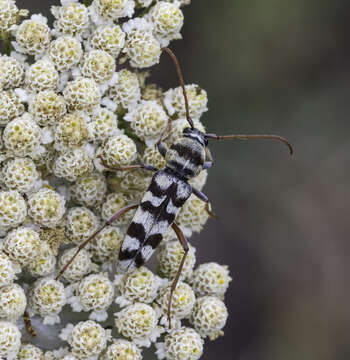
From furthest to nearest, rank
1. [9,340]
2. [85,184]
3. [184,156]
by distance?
[184,156]
[85,184]
[9,340]

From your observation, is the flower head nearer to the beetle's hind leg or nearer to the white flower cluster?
the white flower cluster

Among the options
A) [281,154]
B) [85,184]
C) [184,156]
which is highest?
[281,154]

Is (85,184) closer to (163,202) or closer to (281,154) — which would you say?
(163,202)

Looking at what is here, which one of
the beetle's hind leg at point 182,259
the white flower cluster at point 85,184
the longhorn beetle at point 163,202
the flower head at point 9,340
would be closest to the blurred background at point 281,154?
the white flower cluster at point 85,184

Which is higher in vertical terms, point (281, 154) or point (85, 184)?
point (281, 154)

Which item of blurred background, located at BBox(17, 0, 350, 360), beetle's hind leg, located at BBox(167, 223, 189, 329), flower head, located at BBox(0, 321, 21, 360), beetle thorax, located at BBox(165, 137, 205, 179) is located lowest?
flower head, located at BBox(0, 321, 21, 360)

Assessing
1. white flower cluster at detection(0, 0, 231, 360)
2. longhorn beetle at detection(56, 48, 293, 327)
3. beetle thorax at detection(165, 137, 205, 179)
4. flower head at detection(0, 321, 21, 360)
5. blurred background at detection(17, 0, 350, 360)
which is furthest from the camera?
blurred background at detection(17, 0, 350, 360)

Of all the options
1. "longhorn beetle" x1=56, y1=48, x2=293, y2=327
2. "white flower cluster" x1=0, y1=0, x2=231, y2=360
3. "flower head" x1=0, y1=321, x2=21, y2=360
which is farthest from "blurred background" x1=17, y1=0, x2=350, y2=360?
"flower head" x1=0, y1=321, x2=21, y2=360

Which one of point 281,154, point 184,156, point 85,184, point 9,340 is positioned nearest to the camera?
point 9,340

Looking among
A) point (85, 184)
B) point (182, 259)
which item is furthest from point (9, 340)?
point (182, 259)
